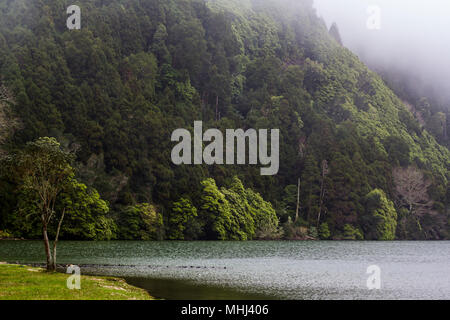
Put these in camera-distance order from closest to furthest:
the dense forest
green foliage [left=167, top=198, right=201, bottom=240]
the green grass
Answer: the green grass → the dense forest → green foliage [left=167, top=198, right=201, bottom=240]

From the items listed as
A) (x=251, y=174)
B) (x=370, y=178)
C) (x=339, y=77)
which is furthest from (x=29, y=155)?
(x=339, y=77)

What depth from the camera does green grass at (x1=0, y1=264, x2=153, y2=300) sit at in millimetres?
21906

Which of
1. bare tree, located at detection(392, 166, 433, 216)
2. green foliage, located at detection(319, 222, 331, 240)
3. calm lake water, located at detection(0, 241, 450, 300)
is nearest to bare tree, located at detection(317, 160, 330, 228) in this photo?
green foliage, located at detection(319, 222, 331, 240)

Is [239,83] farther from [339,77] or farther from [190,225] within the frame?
[190,225]

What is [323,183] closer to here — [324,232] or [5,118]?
[324,232]

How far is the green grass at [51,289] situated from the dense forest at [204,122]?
30588 mm

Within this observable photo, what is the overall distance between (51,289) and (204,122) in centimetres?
10048

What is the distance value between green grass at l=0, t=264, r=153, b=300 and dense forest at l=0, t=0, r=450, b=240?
1204 inches

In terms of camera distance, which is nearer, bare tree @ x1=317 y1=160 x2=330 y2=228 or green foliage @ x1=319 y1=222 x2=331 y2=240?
green foliage @ x1=319 y1=222 x2=331 y2=240

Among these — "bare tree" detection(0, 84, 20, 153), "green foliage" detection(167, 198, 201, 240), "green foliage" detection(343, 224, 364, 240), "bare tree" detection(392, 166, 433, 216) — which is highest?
"bare tree" detection(0, 84, 20, 153)

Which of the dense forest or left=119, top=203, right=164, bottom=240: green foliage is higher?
the dense forest

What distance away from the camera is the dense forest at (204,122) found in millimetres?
87875

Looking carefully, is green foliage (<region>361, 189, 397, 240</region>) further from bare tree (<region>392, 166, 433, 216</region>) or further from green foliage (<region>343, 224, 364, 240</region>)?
bare tree (<region>392, 166, 433, 216</region>)

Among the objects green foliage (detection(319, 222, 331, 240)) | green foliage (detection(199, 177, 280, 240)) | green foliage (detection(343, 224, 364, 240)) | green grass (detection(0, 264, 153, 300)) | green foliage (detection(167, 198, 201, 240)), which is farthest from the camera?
green foliage (detection(319, 222, 331, 240))
